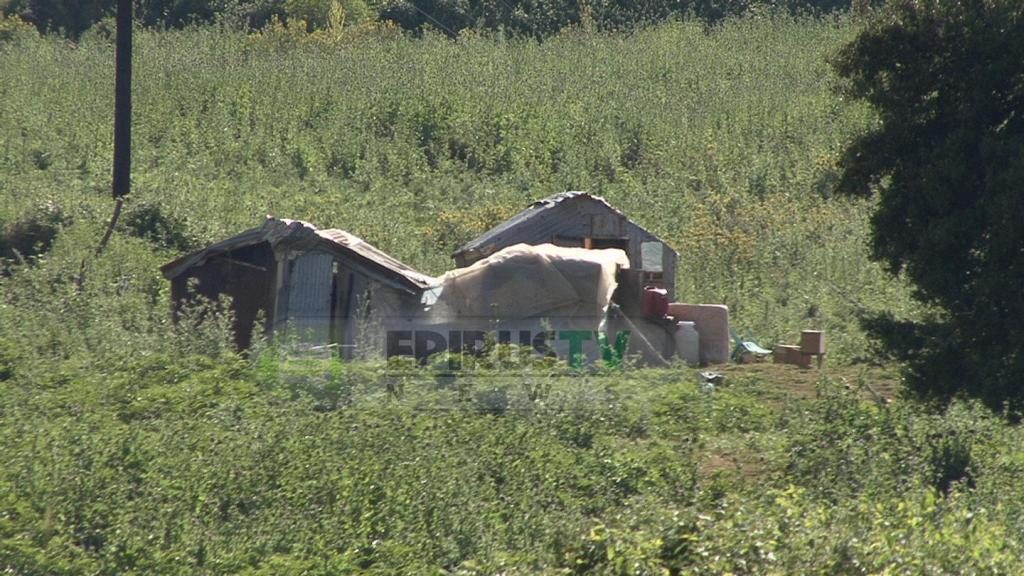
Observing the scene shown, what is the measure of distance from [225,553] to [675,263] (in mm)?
10091

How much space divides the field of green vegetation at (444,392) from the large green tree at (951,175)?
666mm

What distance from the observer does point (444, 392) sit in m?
13.0

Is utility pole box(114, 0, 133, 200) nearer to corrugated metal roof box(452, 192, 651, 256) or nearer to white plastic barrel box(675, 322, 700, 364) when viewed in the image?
corrugated metal roof box(452, 192, 651, 256)

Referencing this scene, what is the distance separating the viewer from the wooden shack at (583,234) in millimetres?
17609

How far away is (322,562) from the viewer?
9055 millimetres

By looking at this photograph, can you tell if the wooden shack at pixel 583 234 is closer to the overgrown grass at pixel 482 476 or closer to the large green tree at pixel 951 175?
the overgrown grass at pixel 482 476

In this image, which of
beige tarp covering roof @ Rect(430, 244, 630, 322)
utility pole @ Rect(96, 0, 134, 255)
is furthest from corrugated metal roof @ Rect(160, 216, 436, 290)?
utility pole @ Rect(96, 0, 134, 255)

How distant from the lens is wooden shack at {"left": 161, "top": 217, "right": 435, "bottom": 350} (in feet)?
50.4

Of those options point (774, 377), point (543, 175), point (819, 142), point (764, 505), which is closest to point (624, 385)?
point (774, 377)

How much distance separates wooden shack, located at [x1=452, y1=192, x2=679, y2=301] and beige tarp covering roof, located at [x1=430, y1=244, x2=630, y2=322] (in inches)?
75.7

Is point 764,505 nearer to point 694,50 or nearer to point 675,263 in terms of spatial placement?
point 675,263

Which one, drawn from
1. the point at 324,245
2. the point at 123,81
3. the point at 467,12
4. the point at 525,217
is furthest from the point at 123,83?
the point at 467,12

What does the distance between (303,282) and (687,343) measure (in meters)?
4.35

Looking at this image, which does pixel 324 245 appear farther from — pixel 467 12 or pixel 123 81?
pixel 467 12
